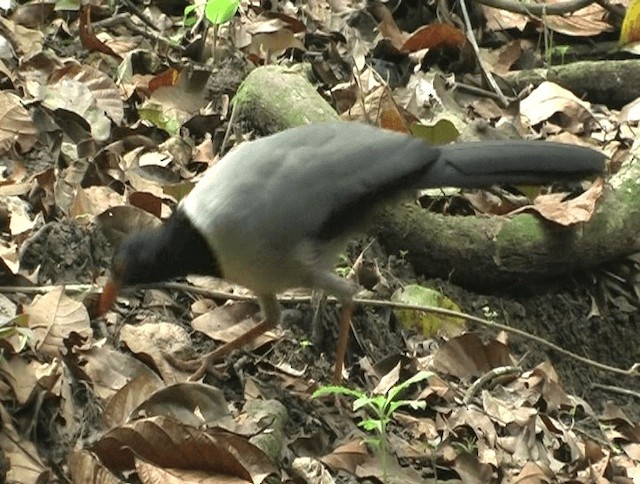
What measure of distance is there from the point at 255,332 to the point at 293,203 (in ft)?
1.69

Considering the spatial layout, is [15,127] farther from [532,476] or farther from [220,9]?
[532,476]

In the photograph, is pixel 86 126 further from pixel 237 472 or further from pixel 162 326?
pixel 237 472

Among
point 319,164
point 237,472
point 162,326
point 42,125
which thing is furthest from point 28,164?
point 237,472

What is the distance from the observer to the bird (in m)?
3.55

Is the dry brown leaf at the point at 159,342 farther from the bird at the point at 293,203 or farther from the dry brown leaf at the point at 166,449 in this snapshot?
the dry brown leaf at the point at 166,449

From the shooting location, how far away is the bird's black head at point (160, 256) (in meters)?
3.56

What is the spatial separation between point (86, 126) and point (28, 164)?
1.38 feet

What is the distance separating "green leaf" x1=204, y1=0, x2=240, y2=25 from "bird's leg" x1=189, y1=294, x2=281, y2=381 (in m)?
1.87

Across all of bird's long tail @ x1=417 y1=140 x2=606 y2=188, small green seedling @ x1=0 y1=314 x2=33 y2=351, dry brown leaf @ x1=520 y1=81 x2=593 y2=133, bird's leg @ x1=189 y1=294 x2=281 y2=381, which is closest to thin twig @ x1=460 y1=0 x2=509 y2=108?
dry brown leaf @ x1=520 y1=81 x2=593 y2=133

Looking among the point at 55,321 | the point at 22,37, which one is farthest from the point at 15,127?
the point at 55,321

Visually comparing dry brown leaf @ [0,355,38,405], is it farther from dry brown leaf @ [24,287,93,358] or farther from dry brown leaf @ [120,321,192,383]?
dry brown leaf @ [120,321,192,383]

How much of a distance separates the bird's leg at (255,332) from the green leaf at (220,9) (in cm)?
187

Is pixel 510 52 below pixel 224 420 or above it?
below

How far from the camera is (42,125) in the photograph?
14.8 ft
